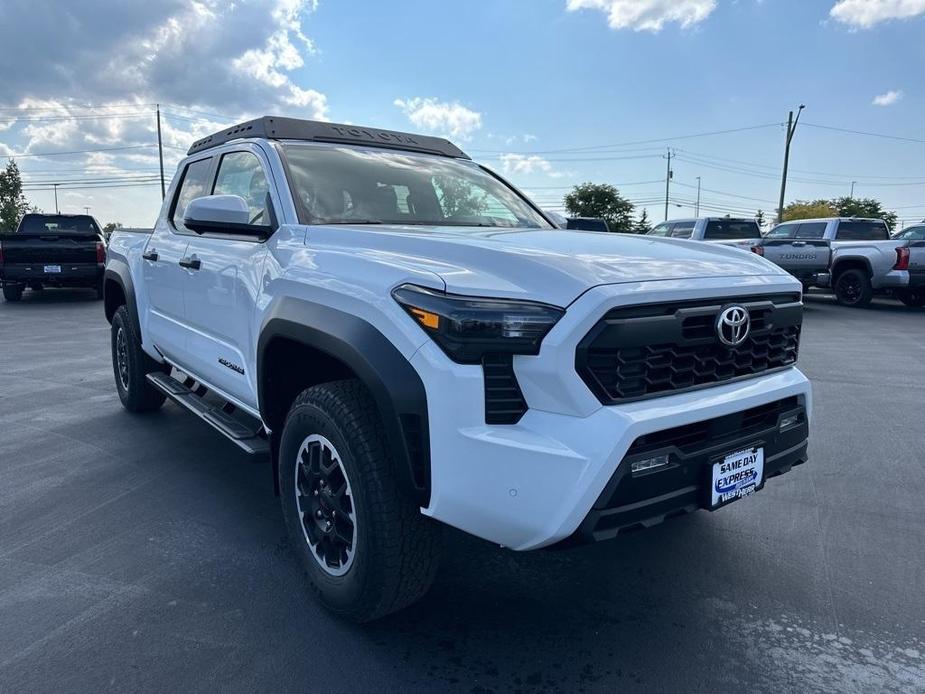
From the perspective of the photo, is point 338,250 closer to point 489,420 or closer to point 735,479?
point 489,420

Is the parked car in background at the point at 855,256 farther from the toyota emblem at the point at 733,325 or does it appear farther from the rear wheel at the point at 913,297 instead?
the toyota emblem at the point at 733,325

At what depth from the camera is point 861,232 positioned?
15.0 metres

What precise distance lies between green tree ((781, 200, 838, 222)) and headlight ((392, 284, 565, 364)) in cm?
7641

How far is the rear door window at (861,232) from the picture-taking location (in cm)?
1490

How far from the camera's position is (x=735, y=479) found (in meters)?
2.42

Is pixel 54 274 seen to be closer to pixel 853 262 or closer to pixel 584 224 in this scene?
pixel 584 224

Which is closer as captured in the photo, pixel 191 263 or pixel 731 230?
pixel 191 263

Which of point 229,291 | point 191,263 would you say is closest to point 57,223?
point 191,263

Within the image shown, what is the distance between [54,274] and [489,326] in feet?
50.0

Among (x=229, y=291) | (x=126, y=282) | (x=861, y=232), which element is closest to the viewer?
(x=229, y=291)

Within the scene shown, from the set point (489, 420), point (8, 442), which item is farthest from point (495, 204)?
point (8, 442)

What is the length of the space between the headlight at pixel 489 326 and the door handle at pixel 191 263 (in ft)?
7.14

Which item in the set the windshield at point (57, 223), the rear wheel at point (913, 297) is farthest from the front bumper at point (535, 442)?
the windshield at point (57, 223)

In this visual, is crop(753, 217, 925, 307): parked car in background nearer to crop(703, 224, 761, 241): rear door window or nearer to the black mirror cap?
crop(703, 224, 761, 241): rear door window
